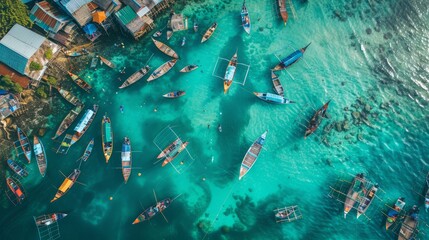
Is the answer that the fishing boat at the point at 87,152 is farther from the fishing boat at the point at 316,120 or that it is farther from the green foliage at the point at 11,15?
the fishing boat at the point at 316,120

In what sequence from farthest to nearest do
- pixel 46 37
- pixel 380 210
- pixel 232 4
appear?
pixel 232 4 < pixel 46 37 < pixel 380 210

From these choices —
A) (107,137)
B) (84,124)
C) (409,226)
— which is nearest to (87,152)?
(107,137)

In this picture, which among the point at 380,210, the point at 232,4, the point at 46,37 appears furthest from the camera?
the point at 232,4

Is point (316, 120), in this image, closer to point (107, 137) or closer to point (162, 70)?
point (162, 70)

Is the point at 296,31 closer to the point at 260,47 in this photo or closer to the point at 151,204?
the point at 260,47

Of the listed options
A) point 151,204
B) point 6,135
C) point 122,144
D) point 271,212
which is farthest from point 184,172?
point 6,135

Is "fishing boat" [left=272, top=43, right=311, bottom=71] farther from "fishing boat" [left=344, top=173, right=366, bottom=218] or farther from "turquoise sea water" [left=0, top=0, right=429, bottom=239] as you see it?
"fishing boat" [left=344, top=173, right=366, bottom=218]

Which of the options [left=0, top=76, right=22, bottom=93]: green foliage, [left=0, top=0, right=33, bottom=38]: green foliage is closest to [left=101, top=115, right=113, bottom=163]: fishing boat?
[left=0, top=76, right=22, bottom=93]: green foliage
